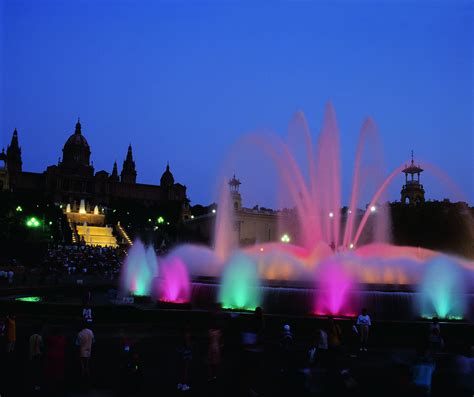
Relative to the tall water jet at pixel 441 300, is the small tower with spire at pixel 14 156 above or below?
above

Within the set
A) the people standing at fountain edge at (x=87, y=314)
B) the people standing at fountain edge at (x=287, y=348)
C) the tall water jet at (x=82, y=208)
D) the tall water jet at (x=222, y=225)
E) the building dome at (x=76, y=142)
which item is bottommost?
the people standing at fountain edge at (x=287, y=348)

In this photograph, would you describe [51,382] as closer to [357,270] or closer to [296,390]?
[296,390]

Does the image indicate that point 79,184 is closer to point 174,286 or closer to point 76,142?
A: point 76,142

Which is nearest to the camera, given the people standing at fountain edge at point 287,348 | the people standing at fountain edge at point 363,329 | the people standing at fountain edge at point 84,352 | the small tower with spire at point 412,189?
the people standing at fountain edge at point 84,352

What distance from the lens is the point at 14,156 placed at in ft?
510

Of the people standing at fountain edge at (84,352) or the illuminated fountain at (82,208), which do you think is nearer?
the people standing at fountain edge at (84,352)

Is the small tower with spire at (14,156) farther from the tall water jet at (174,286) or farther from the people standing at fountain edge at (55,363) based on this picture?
the people standing at fountain edge at (55,363)

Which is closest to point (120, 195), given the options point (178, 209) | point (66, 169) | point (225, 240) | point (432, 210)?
point (66, 169)

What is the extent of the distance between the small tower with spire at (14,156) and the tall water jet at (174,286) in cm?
13890

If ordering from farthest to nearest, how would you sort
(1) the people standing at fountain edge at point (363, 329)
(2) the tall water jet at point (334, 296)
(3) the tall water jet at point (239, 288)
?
1. (3) the tall water jet at point (239, 288)
2. (2) the tall water jet at point (334, 296)
3. (1) the people standing at fountain edge at point (363, 329)

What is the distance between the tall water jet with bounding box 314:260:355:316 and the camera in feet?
52.7

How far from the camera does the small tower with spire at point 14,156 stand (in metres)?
150

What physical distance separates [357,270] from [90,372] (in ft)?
38.1

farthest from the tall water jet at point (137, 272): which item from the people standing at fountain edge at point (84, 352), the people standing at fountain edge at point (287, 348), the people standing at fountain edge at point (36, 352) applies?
the people standing at fountain edge at point (84, 352)
